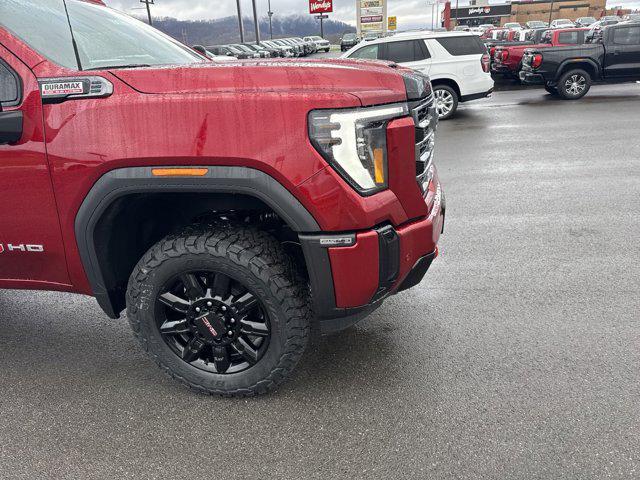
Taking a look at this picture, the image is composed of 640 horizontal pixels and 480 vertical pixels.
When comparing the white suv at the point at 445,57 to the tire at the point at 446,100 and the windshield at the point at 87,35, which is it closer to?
the tire at the point at 446,100

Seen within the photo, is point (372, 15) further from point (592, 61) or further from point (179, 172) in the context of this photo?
point (179, 172)

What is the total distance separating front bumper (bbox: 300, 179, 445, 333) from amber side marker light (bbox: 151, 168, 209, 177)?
0.48 meters

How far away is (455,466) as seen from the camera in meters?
2.04

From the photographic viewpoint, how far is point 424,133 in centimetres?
238

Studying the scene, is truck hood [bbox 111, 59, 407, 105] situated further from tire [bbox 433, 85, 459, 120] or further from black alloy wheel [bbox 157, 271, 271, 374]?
tire [bbox 433, 85, 459, 120]

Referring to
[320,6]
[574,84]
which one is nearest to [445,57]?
[574,84]

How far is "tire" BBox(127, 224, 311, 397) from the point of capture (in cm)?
221

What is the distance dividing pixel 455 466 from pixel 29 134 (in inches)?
88.4

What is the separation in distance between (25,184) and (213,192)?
85 centimetres

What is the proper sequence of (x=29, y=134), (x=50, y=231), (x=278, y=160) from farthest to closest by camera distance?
(x=50, y=231) → (x=29, y=134) → (x=278, y=160)

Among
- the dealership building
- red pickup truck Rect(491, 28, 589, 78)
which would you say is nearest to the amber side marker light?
red pickup truck Rect(491, 28, 589, 78)

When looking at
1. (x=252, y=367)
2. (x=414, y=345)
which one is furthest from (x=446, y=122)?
(x=252, y=367)

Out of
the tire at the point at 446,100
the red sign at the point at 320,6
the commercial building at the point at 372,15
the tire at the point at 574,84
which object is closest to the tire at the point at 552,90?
the tire at the point at 574,84

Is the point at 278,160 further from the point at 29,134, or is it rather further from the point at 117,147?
the point at 29,134
